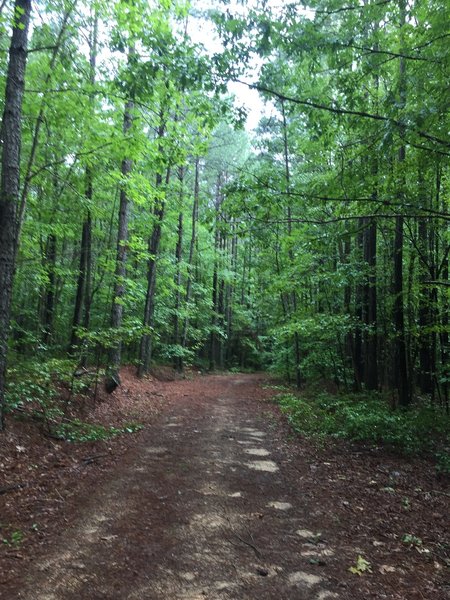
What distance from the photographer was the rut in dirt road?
10.3 ft

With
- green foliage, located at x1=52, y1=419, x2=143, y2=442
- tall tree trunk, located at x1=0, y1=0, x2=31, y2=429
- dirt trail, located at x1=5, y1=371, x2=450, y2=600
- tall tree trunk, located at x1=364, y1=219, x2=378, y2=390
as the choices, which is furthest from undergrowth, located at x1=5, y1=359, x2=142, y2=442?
tall tree trunk, located at x1=364, y1=219, x2=378, y2=390

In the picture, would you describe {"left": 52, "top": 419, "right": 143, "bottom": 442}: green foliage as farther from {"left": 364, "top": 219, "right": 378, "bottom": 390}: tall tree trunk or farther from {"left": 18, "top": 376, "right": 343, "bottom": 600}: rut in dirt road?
{"left": 364, "top": 219, "right": 378, "bottom": 390}: tall tree trunk

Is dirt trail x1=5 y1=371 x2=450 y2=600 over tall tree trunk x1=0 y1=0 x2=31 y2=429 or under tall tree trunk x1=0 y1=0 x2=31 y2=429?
under

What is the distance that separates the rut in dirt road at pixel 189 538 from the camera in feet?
10.3

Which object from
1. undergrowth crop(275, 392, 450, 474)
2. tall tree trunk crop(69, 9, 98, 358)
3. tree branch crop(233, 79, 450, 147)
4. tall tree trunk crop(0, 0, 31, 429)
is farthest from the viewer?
tall tree trunk crop(69, 9, 98, 358)

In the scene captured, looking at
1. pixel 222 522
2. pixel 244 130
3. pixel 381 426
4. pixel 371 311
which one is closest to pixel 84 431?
pixel 222 522

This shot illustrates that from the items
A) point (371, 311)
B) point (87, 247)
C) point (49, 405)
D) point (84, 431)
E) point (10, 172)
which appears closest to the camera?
point (10, 172)

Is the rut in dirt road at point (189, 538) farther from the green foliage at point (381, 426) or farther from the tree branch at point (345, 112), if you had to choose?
the tree branch at point (345, 112)

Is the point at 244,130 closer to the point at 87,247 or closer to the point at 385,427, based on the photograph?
the point at 87,247

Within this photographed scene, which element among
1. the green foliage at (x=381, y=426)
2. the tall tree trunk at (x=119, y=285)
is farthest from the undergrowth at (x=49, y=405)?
the green foliage at (x=381, y=426)

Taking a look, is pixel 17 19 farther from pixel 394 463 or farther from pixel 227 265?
pixel 227 265

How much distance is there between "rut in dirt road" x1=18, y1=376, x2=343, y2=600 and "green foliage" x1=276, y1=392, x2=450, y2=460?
7.21 ft

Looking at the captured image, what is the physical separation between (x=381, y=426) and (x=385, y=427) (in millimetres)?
79

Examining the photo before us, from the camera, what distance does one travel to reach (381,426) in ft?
26.8
